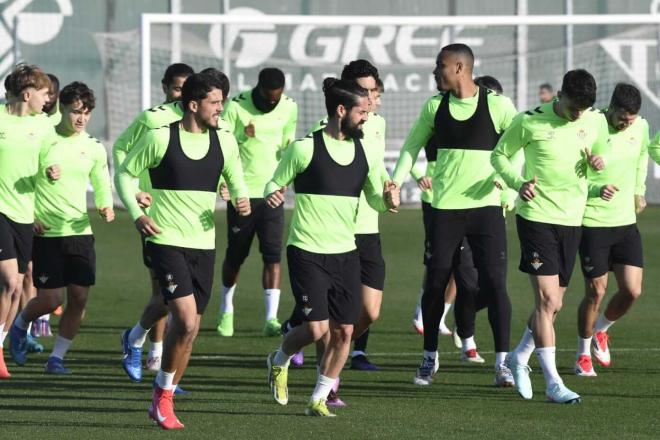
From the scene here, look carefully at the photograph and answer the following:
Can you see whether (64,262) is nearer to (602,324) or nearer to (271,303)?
(271,303)

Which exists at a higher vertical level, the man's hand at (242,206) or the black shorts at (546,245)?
the man's hand at (242,206)

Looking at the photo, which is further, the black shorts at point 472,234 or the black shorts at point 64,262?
the black shorts at point 64,262

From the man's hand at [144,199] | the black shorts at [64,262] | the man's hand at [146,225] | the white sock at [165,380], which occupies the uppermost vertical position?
the man's hand at [144,199]

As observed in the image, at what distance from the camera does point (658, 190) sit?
30312 millimetres

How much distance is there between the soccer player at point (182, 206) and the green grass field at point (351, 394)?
61 centimetres

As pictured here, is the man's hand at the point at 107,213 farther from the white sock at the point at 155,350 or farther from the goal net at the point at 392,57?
the goal net at the point at 392,57

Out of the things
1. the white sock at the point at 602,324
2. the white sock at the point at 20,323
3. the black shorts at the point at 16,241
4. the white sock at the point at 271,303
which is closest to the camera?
the black shorts at the point at 16,241

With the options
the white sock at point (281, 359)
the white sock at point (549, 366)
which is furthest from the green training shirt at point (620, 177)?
the white sock at point (281, 359)

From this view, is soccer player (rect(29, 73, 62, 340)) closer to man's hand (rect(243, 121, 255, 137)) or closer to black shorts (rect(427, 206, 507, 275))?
man's hand (rect(243, 121, 255, 137))

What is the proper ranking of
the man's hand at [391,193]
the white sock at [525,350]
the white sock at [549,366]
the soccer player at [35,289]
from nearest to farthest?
the man's hand at [391,193], the white sock at [549,366], the white sock at [525,350], the soccer player at [35,289]

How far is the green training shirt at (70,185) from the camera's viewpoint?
11.7 meters

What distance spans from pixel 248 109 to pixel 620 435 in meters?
Answer: 6.23

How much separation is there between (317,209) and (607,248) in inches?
125

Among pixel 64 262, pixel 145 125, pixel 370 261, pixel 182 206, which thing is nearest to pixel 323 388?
pixel 182 206
